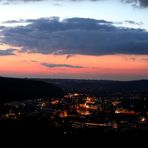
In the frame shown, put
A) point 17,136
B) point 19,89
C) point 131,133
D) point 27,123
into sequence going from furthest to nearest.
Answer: point 19,89, point 27,123, point 131,133, point 17,136

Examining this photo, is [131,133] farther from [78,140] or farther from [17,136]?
[17,136]

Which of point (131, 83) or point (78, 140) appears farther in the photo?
point (131, 83)

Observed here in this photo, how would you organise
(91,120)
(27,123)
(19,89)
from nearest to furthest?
(27,123) → (91,120) → (19,89)

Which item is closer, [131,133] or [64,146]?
[64,146]

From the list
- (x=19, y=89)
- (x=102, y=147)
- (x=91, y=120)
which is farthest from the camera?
(x=19, y=89)

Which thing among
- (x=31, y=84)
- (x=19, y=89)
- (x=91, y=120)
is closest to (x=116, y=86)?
(x=31, y=84)

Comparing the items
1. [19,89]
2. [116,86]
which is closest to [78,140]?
[19,89]

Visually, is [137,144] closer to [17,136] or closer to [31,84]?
[17,136]
